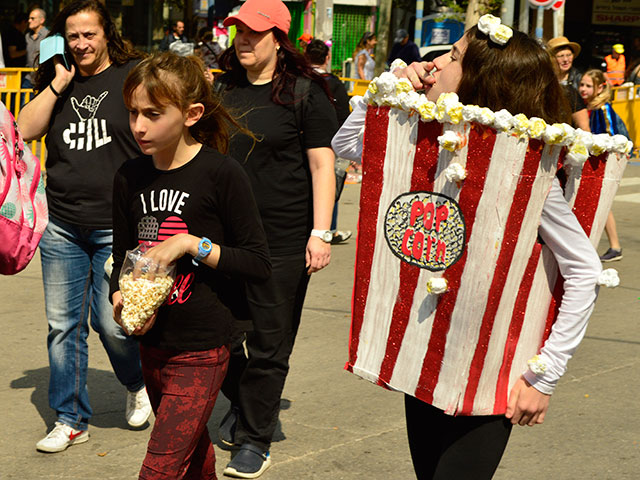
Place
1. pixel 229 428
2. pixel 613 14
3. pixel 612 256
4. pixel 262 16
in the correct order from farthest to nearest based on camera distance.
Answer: pixel 613 14
pixel 612 256
pixel 229 428
pixel 262 16

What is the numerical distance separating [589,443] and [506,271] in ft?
7.98

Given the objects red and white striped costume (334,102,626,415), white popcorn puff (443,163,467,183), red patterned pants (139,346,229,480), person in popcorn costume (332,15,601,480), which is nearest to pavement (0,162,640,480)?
red patterned pants (139,346,229,480)

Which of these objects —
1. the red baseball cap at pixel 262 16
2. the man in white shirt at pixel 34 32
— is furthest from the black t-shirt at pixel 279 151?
the man in white shirt at pixel 34 32

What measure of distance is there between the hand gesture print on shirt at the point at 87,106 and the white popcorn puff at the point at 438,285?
2.26 meters

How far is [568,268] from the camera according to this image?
8.15ft

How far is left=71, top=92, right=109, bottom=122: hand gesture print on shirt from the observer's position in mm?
4281

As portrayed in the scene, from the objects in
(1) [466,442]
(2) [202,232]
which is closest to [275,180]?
(2) [202,232]

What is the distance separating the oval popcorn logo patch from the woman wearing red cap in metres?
1.49

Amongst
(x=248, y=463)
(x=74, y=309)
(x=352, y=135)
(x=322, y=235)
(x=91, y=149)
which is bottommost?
(x=248, y=463)

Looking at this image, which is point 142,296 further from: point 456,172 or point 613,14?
point 613,14

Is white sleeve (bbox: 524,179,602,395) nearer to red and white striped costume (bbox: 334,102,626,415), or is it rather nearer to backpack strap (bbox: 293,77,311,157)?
red and white striped costume (bbox: 334,102,626,415)

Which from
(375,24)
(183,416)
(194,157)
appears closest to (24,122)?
(194,157)

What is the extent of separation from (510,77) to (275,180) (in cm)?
178

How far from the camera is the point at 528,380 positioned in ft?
8.39
